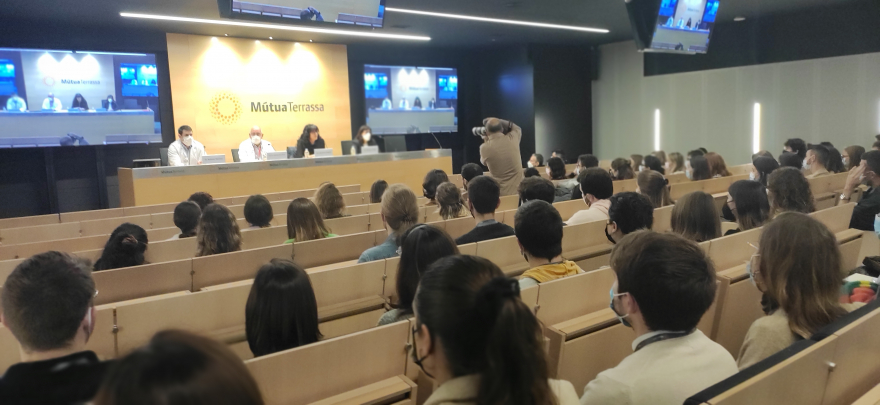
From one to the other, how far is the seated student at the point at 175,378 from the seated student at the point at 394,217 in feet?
8.02

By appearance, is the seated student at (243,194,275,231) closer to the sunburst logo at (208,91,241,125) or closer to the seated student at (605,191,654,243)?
the seated student at (605,191,654,243)

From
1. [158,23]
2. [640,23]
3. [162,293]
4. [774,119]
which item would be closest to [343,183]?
[158,23]

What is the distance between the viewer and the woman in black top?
8906 mm

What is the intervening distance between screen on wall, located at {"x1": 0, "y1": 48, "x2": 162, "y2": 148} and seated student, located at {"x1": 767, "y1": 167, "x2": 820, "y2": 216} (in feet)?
30.0

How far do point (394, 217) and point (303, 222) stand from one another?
76 cm

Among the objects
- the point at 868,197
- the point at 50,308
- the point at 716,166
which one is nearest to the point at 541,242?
the point at 50,308

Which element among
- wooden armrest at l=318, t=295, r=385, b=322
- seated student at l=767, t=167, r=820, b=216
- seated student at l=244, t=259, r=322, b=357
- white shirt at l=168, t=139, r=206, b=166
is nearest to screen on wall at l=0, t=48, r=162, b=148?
white shirt at l=168, t=139, r=206, b=166

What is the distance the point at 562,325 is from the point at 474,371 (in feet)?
4.25

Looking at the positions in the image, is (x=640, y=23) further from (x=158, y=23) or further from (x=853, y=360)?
(x=158, y=23)

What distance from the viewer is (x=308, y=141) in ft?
29.6

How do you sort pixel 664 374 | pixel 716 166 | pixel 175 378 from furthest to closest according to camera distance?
pixel 716 166
pixel 664 374
pixel 175 378

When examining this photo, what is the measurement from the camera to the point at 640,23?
604 cm

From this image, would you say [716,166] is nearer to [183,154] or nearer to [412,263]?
[412,263]

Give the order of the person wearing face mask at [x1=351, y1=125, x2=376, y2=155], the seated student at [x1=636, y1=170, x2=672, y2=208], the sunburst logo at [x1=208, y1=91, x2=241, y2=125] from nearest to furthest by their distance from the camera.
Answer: the seated student at [x1=636, y1=170, x2=672, y2=208] → the person wearing face mask at [x1=351, y1=125, x2=376, y2=155] → the sunburst logo at [x1=208, y1=91, x2=241, y2=125]
